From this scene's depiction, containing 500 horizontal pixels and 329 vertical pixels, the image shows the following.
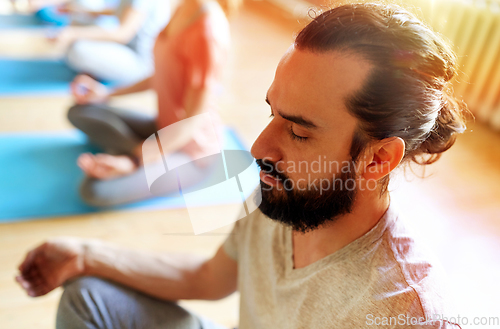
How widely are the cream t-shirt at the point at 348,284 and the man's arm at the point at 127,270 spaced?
129 mm

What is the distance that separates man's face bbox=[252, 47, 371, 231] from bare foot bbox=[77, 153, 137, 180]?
1.24 metres

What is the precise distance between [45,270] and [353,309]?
27.7 inches

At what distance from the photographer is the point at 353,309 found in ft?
2.20

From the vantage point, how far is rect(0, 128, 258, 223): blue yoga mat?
185cm

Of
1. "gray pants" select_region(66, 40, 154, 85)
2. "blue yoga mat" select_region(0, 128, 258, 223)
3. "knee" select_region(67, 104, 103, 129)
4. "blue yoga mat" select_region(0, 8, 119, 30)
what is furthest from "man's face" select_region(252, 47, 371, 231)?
"blue yoga mat" select_region(0, 8, 119, 30)

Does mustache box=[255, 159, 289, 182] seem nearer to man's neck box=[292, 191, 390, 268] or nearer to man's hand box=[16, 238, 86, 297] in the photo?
man's neck box=[292, 191, 390, 268]

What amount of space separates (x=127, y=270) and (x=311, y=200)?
49 cm

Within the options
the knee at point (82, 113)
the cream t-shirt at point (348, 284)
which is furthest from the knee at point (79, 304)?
the knee at point (82, 113)

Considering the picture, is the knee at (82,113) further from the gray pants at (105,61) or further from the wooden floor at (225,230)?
the gray pants at (105,61)

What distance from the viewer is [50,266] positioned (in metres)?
0.95

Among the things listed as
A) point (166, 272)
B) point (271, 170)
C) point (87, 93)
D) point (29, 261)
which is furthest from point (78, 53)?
point (271, 170)

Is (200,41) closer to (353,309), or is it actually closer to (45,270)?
(45,270)

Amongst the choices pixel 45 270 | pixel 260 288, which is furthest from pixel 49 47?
pixel 260 288

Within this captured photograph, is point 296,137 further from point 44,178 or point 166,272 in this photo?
point 44,178
